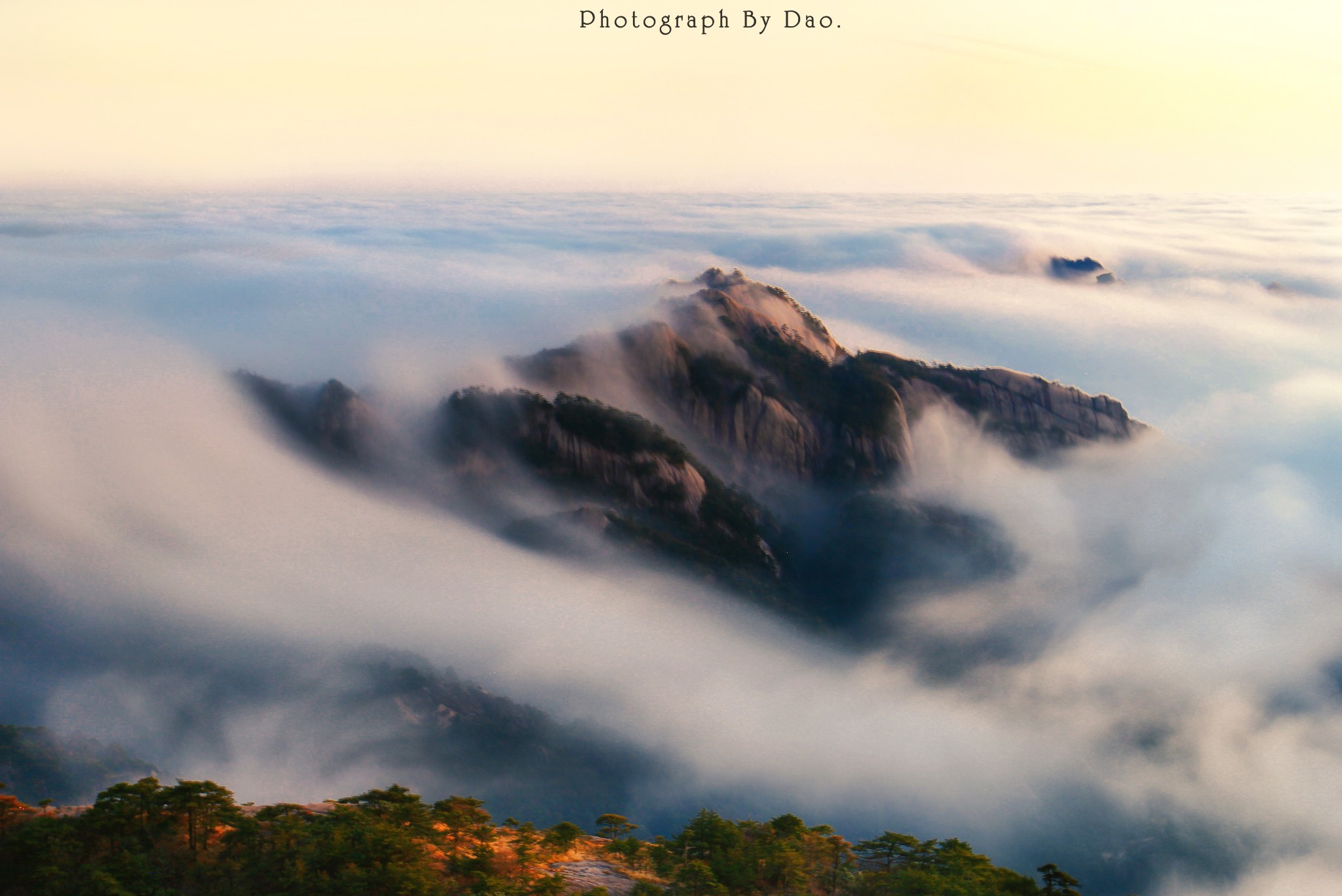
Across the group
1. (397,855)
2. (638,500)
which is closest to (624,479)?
(638,500)

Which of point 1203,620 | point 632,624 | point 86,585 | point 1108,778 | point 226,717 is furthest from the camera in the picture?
point 1203,620

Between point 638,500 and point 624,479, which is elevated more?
point 624,479

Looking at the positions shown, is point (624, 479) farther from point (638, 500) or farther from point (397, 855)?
point (397, 855)

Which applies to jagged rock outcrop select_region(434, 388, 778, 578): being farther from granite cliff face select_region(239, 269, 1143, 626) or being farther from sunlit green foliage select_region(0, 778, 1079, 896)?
sunlit green foliage select_region(0, 778, 1079, 896)

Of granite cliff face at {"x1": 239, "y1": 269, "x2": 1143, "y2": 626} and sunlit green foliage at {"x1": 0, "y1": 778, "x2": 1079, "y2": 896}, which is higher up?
sunlit green foliage at {"x1": 0, "y1": 778, "x2": 1079, "y2": 896}

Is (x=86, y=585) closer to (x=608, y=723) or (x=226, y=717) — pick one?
(x=226, y=717)

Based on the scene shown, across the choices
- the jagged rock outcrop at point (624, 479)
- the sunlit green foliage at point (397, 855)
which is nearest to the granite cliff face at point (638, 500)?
the jagged rock outcrop at point (624, 479)

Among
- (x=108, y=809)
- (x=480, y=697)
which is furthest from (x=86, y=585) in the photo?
(x=108, y=809)

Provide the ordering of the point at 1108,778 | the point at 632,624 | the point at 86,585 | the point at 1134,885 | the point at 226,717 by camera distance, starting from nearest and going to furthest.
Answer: the point at 1134,885, the point at 226,717, the point at 1108,778, the point at 86,585, the point at 632,624

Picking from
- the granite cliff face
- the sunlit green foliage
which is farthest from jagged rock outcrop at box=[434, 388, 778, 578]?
the sunlit green foliage

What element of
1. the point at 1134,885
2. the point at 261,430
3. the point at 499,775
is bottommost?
the point at 1134,885

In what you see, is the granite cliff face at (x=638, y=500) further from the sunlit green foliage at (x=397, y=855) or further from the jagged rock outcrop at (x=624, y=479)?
the sunlit green foliage at (x=397, y=855)
